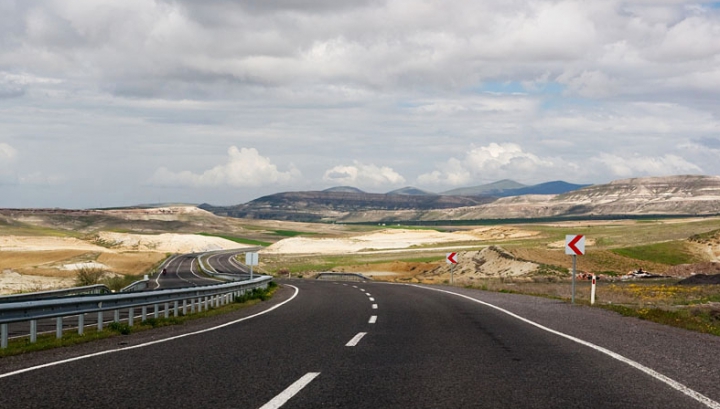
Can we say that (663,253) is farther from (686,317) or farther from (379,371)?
(379,371)

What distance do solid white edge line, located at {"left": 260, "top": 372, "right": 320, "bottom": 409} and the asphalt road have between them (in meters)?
0.01

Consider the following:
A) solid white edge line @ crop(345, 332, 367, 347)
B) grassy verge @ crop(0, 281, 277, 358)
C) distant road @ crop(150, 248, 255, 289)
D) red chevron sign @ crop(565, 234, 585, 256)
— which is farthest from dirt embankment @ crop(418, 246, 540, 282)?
solid white edge line @ crop(345, 332, 367, 347)

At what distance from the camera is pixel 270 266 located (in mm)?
93125

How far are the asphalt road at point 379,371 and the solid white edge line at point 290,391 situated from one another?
0.01 metres

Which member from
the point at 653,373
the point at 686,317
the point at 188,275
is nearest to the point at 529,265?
the point at 188,275

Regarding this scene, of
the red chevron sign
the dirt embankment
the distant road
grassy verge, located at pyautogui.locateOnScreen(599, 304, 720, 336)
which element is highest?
the red chevron sign

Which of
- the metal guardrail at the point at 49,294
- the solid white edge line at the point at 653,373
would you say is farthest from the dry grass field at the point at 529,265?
the metal guardrail at the point at 49,294

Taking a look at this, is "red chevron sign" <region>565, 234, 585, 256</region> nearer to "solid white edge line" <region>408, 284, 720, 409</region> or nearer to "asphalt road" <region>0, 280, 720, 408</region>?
"asphalt road" <region>0, 280, 720, 408</region>

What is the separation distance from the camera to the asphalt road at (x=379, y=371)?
8.19 meters

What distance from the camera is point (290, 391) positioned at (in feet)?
28.2

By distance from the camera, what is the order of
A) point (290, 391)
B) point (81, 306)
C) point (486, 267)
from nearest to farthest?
point (290, 391)
point (81, 306)
point (486, 267)

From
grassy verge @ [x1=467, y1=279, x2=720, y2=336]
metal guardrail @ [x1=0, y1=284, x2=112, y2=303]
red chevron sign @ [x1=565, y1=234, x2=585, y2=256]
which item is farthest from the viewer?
→ metal guardrail @ [x1=0, y1=284, x2=112, y2=303]

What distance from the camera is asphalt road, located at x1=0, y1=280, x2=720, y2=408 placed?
26.9 ft

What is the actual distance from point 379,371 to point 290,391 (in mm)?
1985
